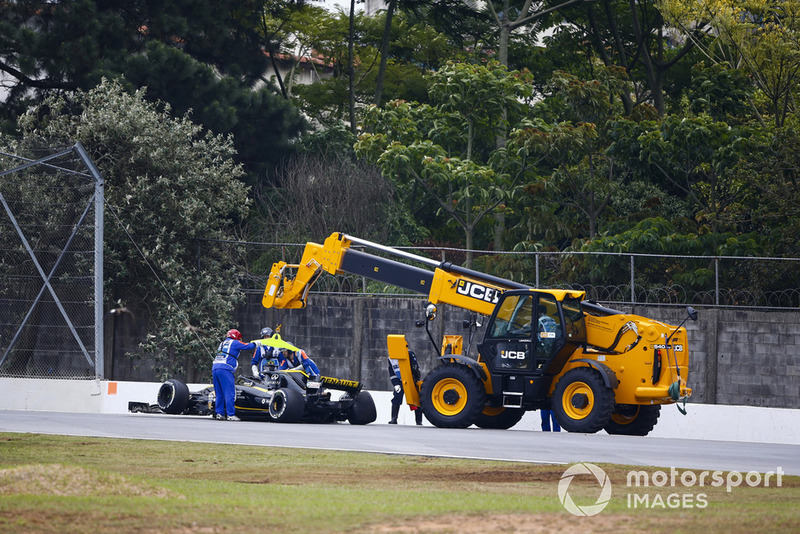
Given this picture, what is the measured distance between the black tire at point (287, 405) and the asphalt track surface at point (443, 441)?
0.86ft

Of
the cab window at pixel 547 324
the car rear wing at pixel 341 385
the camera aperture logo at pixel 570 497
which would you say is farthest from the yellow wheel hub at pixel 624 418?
the camera aperture logo at pixel 570 497

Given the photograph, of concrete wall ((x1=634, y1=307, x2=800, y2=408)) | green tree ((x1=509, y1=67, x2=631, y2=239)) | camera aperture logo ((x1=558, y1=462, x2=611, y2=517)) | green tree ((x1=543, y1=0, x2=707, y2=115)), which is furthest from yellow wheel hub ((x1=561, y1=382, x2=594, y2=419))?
green tree ((x1=543, y1=0, x2=707, y2=115))

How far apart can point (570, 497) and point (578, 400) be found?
24.1 ft

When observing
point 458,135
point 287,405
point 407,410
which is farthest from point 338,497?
point 458,135

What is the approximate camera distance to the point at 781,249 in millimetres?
23844

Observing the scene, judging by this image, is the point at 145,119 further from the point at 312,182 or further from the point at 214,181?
the point at 312,182

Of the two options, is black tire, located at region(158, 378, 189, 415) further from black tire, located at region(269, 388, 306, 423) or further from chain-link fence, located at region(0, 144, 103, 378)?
chain-link fence, located at region(0, 144, 103, 378)

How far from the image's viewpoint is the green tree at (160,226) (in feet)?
84.1

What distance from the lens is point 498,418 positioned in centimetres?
1925

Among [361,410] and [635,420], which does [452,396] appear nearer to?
[361,410]

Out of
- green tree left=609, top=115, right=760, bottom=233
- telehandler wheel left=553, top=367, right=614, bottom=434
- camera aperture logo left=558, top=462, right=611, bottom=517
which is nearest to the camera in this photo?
camera aperture logo left=558, top=462, right=611, bottom=517

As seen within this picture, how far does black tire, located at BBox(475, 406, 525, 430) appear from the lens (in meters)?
19.0

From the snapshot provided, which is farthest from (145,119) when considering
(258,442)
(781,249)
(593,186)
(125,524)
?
(125,524)

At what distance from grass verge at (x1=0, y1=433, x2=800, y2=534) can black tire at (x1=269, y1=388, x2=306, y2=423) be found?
16.6 feet
